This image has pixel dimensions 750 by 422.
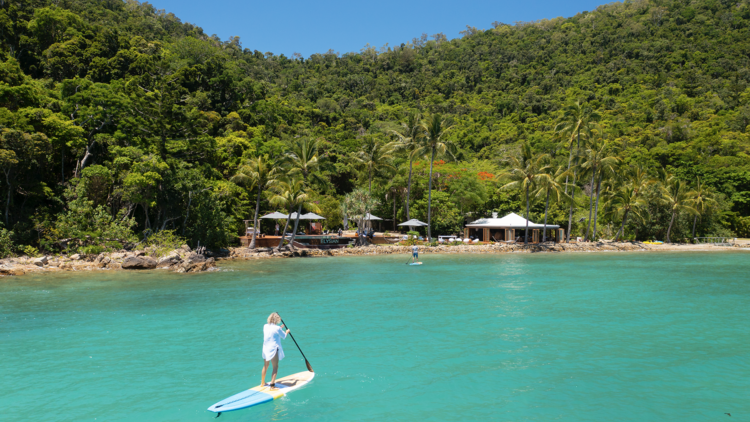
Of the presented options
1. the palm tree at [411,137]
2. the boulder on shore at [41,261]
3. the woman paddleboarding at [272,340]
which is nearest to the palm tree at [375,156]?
the palm tree at [411,137]

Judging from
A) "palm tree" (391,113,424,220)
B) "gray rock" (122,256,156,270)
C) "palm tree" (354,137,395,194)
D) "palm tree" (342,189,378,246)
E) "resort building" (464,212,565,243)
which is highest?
"palm tree" (391,113,424,220)

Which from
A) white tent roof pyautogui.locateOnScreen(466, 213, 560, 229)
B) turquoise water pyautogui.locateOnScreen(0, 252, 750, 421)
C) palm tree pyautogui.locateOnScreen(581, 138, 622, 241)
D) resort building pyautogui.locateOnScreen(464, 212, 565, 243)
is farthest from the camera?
resort building pyautogui.locateOnScreen(464, 212, 565, 243)

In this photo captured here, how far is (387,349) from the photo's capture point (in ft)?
33.6

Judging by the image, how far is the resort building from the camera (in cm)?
4147

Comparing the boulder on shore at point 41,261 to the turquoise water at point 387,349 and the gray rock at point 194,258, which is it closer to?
the turquoise water at point 387,349

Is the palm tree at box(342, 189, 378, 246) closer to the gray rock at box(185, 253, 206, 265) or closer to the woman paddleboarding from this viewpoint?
the gray rock at box(185, 253, 206, 265)

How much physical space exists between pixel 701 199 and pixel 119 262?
49.5m

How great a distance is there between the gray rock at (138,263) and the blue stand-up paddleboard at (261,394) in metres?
19.4

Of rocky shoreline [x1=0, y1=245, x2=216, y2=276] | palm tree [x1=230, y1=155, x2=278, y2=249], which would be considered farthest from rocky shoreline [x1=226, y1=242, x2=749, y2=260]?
rocky shoreline [x1=0, y1=245, x2=216, y2=276]

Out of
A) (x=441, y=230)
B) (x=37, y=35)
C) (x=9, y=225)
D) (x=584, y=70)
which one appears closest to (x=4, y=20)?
(x=37, y=35)

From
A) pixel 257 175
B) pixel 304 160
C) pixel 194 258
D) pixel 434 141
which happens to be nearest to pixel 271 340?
pixel 194 258

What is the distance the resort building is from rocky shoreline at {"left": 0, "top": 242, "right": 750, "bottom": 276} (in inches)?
85.8

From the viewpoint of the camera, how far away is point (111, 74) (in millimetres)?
37375

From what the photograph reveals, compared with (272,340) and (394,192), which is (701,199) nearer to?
(394,192)
